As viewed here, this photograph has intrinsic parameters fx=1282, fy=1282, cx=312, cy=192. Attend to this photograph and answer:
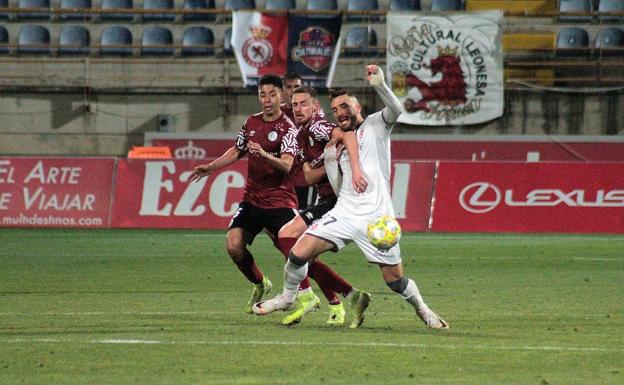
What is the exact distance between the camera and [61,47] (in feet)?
108

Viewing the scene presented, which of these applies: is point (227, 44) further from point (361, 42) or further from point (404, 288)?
point (404, 288)

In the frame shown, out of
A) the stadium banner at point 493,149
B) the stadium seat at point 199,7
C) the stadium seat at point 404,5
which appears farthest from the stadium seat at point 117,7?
the stadium seat at point 404,5

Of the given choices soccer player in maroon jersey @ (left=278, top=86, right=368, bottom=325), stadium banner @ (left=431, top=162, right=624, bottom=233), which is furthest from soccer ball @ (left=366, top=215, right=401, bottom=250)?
stadium banner @ (left=431, top=162, right=624, bottom=233)

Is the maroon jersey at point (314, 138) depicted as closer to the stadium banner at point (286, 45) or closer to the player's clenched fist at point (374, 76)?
the player's clenched fist at point (374, 76)

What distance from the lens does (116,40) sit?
110 feet

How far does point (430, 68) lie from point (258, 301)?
18777 millimetres

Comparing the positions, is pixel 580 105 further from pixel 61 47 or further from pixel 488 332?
pixel 488 332

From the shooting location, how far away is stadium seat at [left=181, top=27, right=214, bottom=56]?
33000 mm

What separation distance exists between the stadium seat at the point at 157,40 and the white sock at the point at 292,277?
79.4ft

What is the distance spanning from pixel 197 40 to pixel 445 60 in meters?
7.51

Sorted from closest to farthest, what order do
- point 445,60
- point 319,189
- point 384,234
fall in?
point 384,234, point 319,189, point 445,60

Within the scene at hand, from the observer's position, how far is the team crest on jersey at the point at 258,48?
94.9 ft

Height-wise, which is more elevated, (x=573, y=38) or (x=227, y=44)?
(x=573, y=38)

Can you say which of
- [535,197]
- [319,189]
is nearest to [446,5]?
[535,197]
